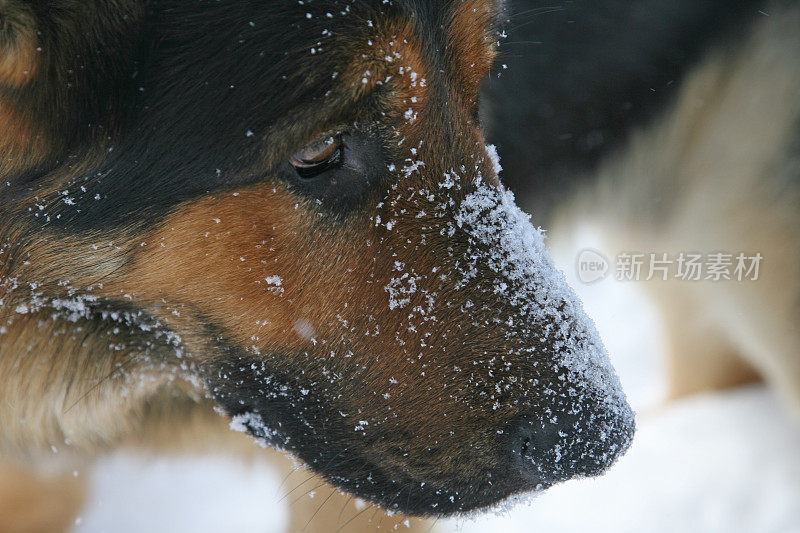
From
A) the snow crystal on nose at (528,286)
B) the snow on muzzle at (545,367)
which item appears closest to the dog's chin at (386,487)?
the snow on muzzle at (545,367)

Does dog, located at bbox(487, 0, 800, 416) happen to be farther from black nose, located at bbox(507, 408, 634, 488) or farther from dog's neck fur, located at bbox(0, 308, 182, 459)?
dog's neck fur, located at bbox(0, 308, 182, 459)

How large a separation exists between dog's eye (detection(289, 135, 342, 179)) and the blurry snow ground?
6.00ft

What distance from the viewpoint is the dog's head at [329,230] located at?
162cm

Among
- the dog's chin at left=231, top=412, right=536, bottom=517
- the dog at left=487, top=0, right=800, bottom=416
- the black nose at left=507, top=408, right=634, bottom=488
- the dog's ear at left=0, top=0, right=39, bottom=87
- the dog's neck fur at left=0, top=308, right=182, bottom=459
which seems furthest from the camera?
the dog at left=487, top=0, right=800, bottom=416

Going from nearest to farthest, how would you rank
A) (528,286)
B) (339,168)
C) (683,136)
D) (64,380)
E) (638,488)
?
1. (339,168)
2. (528,286)
3. (64,380)
4. (683,136)
5. (638,488)

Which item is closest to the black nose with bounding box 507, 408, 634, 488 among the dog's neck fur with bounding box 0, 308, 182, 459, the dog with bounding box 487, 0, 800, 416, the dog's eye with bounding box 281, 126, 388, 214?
the dog's eye with bounding box 281, 126, 388, 214

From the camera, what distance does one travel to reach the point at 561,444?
1.76 meters

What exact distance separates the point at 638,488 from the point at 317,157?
111 inches

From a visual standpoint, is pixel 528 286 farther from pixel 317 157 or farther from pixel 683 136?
pixel 683 136

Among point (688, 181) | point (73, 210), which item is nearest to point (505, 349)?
point (73, 210)

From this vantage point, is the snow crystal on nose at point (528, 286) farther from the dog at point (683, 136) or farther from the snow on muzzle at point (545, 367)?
the dog at point (683, 136)

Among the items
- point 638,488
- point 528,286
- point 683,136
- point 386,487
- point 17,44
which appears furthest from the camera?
point 638,488

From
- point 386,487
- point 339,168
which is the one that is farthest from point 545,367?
point 339,168

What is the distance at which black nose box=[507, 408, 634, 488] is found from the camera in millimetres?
1761
